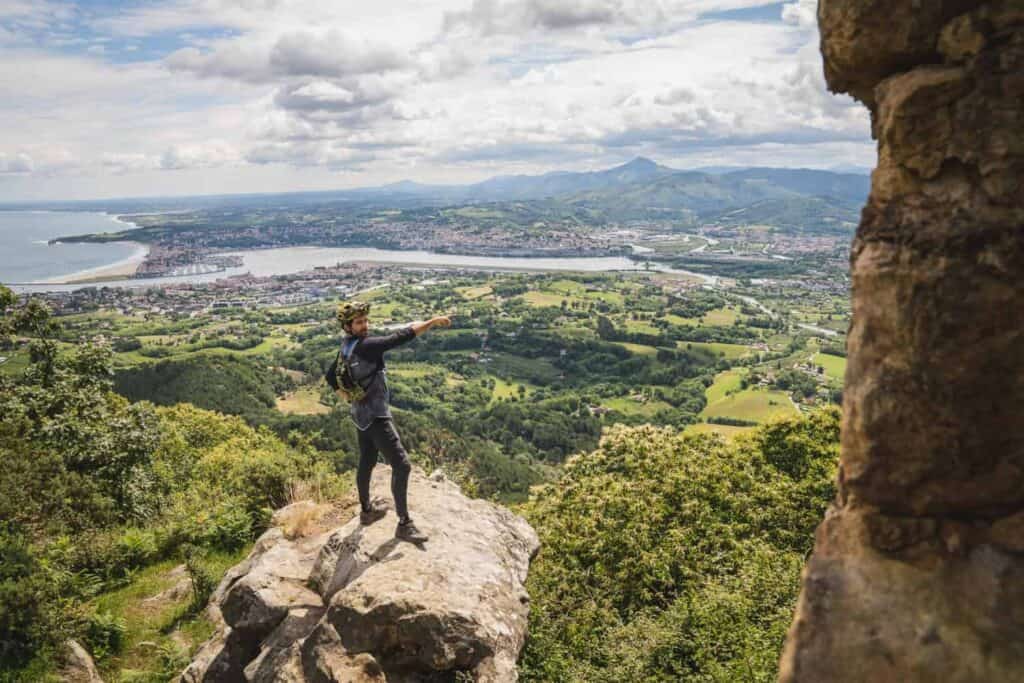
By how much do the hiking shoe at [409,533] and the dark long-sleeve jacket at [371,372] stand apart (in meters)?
1.47

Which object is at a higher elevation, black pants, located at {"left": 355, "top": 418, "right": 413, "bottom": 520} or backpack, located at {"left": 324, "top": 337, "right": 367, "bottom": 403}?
backpack, located at {"left": 324, "top": 337, "right": 367, "bottom": 403}

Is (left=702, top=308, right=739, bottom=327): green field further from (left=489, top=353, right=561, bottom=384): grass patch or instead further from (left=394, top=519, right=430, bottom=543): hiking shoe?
(left=394, top=519, right=430, bottom=543): hiking shoe

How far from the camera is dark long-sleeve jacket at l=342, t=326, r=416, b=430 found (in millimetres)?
7316

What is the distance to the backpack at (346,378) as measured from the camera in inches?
290

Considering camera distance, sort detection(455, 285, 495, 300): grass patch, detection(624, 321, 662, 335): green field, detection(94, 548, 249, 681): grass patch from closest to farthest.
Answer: detection(94, 548, 249, 681): grass patch
detection(624, 321, 662, 335): green field
detection(455, 285, 495, 300): grass patch

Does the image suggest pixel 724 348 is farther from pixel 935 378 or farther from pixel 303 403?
pixel 935 378

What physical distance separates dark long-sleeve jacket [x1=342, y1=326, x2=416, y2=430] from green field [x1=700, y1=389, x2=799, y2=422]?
67.9 meters

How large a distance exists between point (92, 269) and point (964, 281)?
19235 cm

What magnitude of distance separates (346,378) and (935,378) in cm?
595

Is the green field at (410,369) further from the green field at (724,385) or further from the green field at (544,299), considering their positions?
the green field at (724,385)

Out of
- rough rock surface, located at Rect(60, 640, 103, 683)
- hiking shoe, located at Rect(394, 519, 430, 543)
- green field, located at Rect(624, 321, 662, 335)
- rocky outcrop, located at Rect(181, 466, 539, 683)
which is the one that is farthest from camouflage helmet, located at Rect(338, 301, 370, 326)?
green field, located at Rect(624, 321, 662, 335)

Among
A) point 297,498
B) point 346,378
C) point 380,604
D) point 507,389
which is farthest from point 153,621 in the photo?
point 507,389

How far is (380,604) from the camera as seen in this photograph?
666cm

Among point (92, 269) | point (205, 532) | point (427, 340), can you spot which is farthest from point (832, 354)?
point (92, 269)
